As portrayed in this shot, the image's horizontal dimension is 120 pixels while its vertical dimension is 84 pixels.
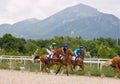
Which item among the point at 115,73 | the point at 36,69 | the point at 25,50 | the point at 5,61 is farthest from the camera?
the point at 25,50

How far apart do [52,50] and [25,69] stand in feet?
15.0

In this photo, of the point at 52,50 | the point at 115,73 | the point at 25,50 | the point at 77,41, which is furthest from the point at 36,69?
the point at 77,41

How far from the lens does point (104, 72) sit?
23219mm

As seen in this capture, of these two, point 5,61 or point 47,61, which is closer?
point 47,61

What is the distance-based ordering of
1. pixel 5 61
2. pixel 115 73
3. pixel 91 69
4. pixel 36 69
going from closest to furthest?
1. pixel 115 73
2. pixel 91 69
3. pixel 36 69
4. pixel 5 61

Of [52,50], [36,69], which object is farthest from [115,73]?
[36,69]

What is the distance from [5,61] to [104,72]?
1494cm

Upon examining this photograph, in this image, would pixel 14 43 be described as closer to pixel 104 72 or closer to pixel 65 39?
pixel 65 39

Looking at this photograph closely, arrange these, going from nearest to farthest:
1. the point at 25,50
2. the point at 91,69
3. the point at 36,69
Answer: the point at 91,69
the point at 36,69
the point at 25,50

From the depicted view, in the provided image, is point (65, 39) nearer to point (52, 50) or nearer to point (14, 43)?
point (14, 43)

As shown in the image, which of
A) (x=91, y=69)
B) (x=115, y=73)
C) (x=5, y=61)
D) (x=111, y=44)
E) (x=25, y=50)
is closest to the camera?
(x=115, y=73)

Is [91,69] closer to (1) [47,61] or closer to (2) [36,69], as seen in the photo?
(1) [47,61]

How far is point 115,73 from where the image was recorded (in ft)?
75.0

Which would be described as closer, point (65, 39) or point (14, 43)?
point (14, 43)
